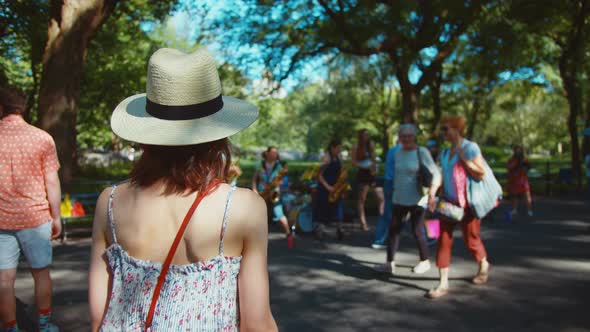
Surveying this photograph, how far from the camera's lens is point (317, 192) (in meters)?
9.84

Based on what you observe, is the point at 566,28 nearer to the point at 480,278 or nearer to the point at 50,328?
the point at 480,278

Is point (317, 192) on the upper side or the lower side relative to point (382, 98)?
lower

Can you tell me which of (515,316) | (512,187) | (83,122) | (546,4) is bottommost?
(515,316)

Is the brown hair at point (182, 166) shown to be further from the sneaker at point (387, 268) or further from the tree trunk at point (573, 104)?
the tree trunk at point (573, 104)

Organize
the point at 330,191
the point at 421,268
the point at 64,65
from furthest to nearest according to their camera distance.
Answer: the point at 64,65
the point at 330,191
the point at 421,268

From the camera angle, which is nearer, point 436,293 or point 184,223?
point 184,223

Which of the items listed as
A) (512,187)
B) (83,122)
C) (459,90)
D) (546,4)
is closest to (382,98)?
(459,90)

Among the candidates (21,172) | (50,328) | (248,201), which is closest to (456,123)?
(21,172)

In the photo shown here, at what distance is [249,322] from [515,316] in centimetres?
406

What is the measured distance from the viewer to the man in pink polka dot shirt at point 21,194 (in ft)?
12.3

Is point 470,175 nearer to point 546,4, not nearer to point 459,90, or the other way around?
point 546,4

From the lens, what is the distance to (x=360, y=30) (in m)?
15.6

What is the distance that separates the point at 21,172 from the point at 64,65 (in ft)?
23.1

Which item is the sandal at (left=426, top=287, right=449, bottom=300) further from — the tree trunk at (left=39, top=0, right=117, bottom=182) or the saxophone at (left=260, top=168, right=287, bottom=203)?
the tree trunk at (left=39, top=0, right=117, bottom=182)
